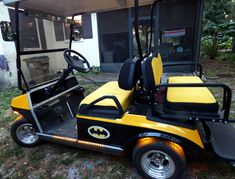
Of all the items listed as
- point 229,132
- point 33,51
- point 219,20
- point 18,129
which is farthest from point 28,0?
point 219,20

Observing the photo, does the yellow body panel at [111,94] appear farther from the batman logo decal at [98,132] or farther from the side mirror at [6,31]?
the side mirror at [6,31]

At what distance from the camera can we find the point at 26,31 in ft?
7.09

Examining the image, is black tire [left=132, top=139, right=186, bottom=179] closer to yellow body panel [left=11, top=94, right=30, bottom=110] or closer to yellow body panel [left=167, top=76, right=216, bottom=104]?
yellow body panel [left=167, top=76, right=216, bottom=104]

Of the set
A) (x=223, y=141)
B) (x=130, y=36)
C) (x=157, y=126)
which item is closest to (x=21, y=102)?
(x=157, y=126)

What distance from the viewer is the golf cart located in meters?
1.59

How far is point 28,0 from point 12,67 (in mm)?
3812

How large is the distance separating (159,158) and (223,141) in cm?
65

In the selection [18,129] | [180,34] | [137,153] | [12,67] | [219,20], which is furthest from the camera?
[219,20]

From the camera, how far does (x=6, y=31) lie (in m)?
1.98

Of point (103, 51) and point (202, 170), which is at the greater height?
point (103, 51)

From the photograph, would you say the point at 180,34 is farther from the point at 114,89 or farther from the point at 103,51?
the point at 114,89

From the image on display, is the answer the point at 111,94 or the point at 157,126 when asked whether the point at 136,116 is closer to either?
the point at 157,126

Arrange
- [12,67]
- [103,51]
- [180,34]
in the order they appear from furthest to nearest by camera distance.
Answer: [103,51] < [180,34] < [12,67]

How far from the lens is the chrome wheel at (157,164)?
5.52ft
